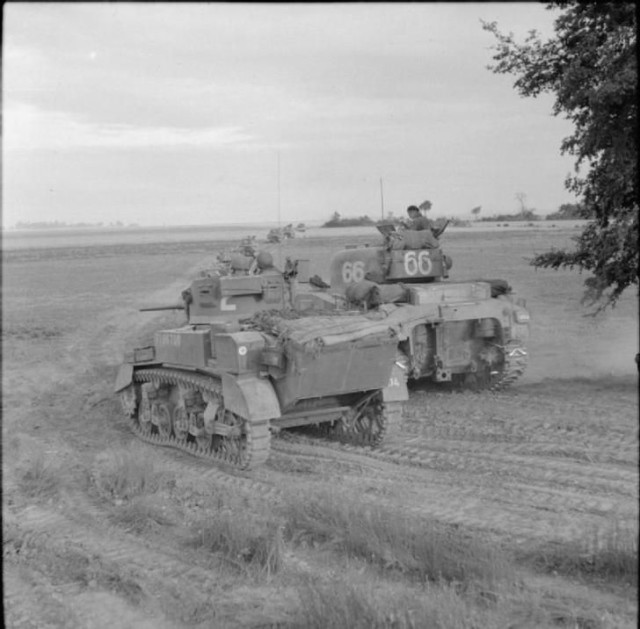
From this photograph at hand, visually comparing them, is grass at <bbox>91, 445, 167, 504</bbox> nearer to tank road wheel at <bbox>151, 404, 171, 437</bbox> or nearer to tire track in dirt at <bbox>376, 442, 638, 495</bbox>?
tank road wheel at <bbox>151, 404, 171, 437</bbox>

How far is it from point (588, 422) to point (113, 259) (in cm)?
4163

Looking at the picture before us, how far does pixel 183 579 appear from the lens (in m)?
5.46

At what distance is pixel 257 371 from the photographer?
8320 millimetres

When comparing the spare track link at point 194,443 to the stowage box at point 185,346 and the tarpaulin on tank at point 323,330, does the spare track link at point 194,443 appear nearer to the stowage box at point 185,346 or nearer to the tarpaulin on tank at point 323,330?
the stowage box at point 185,346

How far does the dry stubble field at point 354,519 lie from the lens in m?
3.89

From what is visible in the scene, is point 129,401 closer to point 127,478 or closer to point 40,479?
point 40,479

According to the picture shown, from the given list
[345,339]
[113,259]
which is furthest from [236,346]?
[113,259]

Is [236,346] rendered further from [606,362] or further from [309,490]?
[606,362]

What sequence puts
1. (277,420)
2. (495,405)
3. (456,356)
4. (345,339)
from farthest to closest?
1. (456,356)
2. (495,405)
3. (277,420)
4. (345,339)

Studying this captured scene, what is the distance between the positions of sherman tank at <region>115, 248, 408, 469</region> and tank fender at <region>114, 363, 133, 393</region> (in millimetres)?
13

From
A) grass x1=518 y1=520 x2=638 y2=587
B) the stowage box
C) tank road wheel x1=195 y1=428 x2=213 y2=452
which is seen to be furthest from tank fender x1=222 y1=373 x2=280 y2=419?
grass x1=518 y1=520 x2=638 y2=587

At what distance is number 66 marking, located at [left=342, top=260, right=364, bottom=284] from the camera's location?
1279 cm

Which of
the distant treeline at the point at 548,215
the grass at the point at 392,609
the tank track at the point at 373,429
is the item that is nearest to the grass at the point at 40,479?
the tank track at the point at 373,429

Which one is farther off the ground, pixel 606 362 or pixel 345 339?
pixel 345 339
